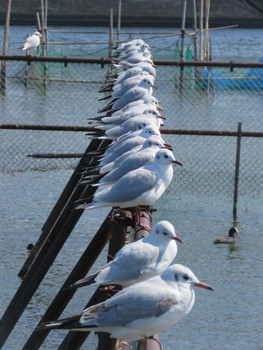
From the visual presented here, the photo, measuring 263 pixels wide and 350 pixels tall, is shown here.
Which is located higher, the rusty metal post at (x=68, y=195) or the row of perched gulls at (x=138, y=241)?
the row of perched gulls at (x=138, y=241)

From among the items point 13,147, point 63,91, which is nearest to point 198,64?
point 13,147

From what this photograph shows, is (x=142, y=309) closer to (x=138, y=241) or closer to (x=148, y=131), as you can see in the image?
(x=138, y=241)

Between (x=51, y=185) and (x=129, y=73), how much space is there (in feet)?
12.2

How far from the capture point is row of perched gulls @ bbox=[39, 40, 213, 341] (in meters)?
3.87

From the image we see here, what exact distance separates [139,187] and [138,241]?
116 cm

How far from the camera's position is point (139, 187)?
18.7ft

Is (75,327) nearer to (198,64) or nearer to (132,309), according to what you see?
(132,309)

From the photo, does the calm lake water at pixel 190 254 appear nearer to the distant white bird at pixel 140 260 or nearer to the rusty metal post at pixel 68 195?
the rusty metal post at pixel 68 195

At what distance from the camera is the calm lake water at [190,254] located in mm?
7746

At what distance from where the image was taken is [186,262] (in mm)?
9578

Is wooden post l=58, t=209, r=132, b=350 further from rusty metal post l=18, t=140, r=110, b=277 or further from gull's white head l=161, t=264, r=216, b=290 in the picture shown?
rusty metal post l=18, t=140, r=110, b=277

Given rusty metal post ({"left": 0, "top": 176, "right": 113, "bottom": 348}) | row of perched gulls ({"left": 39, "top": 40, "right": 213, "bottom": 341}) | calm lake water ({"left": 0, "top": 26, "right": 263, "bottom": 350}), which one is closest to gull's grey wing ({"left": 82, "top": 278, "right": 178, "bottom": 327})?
row of perched gulls ({"left": 39, "top": 40, "right": 213, "bottom": 341})

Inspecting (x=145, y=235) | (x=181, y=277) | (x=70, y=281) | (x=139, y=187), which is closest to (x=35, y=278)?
(x=70, y=281)

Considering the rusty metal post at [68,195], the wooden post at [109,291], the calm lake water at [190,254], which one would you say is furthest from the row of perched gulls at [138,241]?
the calm lake water at [190,254]
